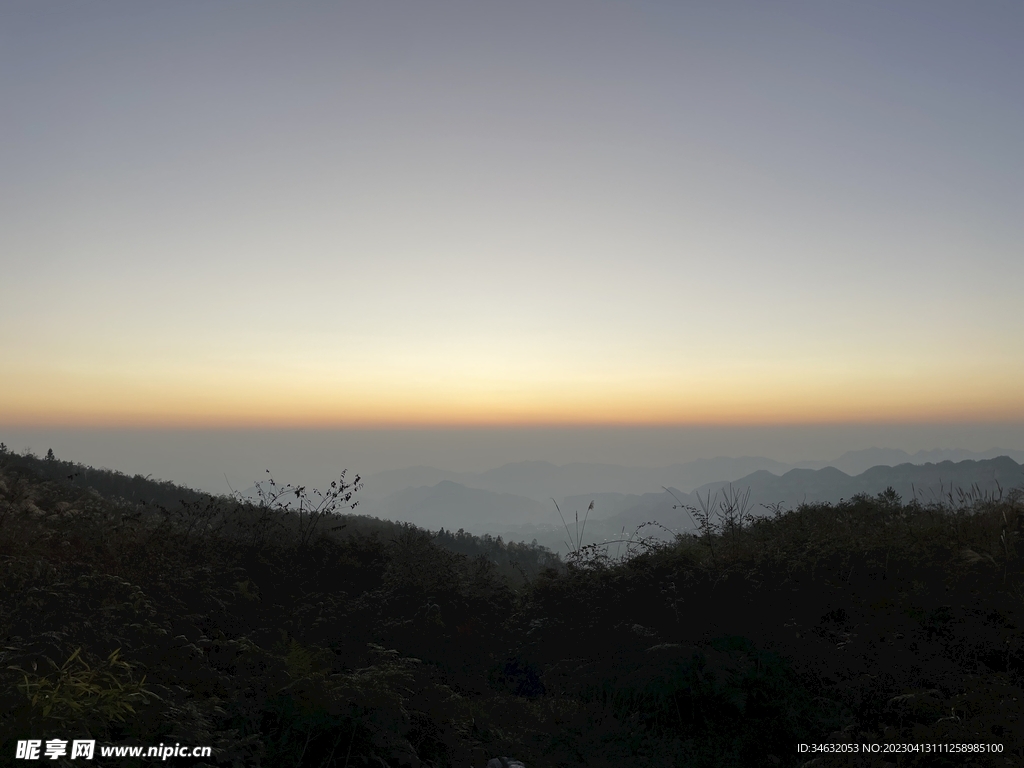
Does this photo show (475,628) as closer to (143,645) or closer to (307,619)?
(307,619)

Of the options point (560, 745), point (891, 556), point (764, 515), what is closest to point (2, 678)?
point (560, 745)

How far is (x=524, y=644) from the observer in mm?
8367

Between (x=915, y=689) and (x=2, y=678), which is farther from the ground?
(x=2, y=678)

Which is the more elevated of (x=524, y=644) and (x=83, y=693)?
(x=83, y=693)

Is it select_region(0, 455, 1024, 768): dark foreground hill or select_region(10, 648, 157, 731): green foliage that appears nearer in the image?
select_region(10, 648, 157, 731): green foliage

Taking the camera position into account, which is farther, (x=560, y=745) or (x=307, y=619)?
(x=307, y=619)

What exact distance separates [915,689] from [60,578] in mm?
9951

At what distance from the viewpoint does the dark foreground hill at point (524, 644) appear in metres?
5.09

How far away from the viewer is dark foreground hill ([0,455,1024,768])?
5.09 meters

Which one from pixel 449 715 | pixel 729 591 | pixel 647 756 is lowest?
pixel 647 756

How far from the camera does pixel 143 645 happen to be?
5.85 m

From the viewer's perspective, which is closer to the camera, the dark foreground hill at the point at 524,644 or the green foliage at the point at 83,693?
the green foliage at the point at 83,693

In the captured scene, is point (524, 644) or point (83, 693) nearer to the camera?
point (83, 693)

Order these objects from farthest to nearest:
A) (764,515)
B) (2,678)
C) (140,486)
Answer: (140,486) < (764,515) < (2,678)
